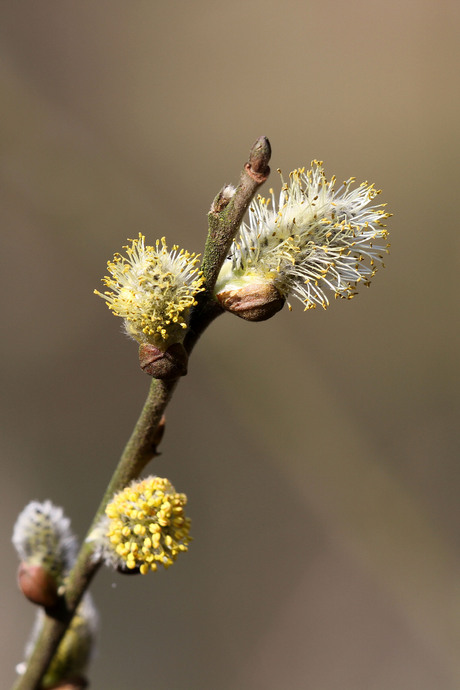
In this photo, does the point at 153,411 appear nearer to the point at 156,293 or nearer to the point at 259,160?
the point at 156,293

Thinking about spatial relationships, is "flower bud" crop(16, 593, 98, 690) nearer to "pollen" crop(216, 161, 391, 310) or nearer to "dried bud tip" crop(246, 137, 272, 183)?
"pollen" crop(216, 161, 391, 310)

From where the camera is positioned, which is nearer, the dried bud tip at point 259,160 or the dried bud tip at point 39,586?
the dried bud tip at point 259,160

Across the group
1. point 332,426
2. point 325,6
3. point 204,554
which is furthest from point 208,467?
point 325,6

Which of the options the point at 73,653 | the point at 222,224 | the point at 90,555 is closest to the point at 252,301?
the point at 222,224

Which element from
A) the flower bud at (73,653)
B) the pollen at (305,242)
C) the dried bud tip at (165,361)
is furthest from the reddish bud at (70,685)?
the pollen at (305,242)

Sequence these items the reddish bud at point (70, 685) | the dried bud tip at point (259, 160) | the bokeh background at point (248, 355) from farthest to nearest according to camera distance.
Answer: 1. the bokeh background at point (248, 355)
2. the reddish bud at point (70, 685)
3. the dried bud tip at point (259, 160)

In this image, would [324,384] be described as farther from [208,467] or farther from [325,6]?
[325,6]

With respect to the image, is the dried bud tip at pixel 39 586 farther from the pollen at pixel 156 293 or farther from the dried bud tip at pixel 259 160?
the dried bud tip at pixel 259 160
